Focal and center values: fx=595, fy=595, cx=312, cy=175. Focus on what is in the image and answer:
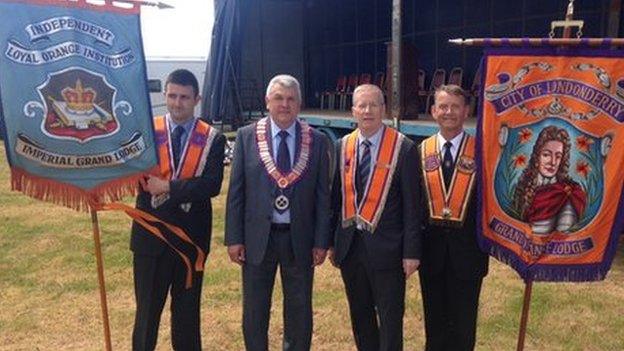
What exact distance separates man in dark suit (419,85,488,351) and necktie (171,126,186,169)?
1298 millimetres

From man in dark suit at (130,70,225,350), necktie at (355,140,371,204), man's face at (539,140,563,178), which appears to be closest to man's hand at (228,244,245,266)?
man in dark suit at (130,70,225,350)

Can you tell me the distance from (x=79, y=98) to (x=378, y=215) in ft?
5.23

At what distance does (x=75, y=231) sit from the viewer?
7.09m

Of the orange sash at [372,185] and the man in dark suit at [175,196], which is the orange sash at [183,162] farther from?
the orange sash at [372,185]

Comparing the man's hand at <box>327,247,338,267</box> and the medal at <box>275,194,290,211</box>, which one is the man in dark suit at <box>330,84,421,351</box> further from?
the medal at <box>275,194,290,211</box>

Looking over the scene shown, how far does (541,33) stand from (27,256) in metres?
8.06

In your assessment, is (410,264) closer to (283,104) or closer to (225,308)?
(283,104)

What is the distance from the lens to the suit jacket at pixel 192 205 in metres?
3.09

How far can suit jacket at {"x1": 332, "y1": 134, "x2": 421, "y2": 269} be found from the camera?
9.96 feet

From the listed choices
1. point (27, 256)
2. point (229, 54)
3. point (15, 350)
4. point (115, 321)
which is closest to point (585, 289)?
point (115, 321)

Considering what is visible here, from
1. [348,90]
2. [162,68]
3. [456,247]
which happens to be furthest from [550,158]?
[162,68]

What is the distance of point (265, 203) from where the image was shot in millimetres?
3135

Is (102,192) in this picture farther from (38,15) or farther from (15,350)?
(15,350)

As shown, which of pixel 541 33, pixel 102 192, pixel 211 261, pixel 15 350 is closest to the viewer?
pixel 102 192
